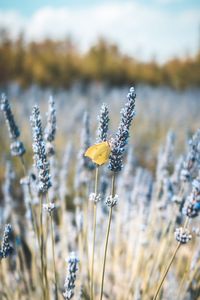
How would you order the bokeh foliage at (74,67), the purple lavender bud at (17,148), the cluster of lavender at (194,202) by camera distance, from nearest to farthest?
1. the cluster of lavender at (194,202)
2. the purple lavender bud at (17,148)
3. the bokeh foliage at (74,67)

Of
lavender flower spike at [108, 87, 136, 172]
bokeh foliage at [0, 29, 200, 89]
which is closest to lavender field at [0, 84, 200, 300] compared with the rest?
lavender flower spike at [108, 87, 136, 172]

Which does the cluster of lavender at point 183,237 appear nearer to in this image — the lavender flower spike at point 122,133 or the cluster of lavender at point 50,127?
the lavender flower spike at point 122,133

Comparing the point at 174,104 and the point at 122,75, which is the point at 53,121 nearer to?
the point at 174,104

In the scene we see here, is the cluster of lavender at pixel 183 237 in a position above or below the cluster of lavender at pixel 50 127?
below

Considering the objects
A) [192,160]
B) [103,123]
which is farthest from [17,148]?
[192,160]

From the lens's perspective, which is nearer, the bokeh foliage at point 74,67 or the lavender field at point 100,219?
the lavender field at point 100,219

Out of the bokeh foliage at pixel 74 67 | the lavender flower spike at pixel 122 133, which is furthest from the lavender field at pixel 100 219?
the bokeh foliage at pixel 74 67

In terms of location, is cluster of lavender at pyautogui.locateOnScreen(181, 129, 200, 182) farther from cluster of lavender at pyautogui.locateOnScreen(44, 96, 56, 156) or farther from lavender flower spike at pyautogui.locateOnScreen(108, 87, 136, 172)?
cluster of lavender at pyautogui.locateOnScreen(44, 96, 56, 156)

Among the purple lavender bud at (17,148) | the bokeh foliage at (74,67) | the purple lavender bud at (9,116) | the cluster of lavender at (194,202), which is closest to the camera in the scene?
the cluster of lavender at (194,202)

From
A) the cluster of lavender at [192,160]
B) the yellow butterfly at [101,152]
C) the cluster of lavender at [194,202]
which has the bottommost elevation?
the cluster of lavender at [194,202]
